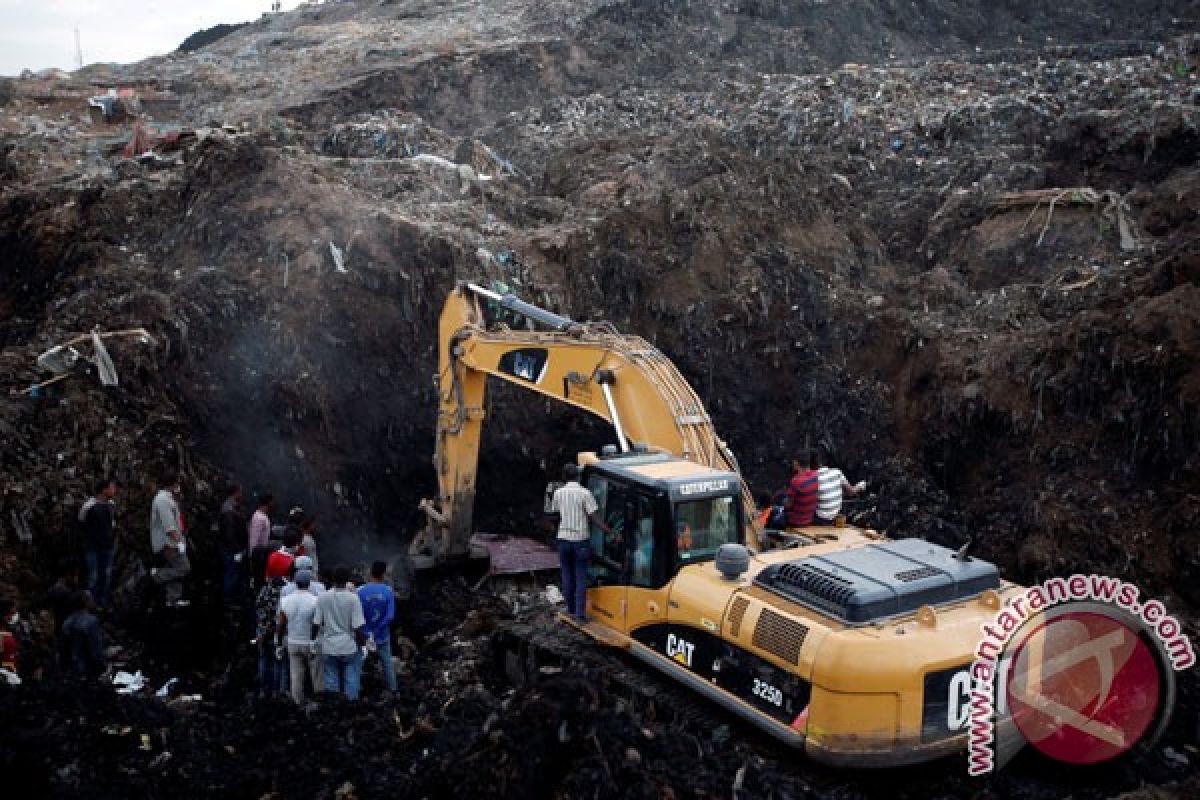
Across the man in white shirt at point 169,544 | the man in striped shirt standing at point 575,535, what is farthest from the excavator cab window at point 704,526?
the man in white shirt at point 169,544

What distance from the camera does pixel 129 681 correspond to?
9102 millimetres

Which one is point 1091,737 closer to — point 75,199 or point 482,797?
point 482,797

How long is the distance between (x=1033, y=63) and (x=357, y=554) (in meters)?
16.7

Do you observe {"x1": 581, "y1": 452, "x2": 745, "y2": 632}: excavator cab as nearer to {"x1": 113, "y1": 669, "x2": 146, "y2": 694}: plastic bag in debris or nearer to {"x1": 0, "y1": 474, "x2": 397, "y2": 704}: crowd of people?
{"x1": 0, "y1": 474, "x2": 397, "y2": 704}: crowd of people

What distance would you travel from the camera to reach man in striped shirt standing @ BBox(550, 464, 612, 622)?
7.62m

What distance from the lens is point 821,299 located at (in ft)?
47.3

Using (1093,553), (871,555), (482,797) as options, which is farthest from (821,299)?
(482,797)

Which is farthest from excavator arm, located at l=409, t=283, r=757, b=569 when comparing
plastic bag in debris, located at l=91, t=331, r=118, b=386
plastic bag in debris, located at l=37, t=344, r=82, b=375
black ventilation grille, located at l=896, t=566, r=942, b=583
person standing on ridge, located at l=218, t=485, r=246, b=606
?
plastic bag in debris, located at l=37, t=344, r=82, b=375

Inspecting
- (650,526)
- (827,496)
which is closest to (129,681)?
(650,526)

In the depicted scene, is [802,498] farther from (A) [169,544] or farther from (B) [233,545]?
(A) [169,544]

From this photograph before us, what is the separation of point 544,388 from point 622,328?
17.3ft

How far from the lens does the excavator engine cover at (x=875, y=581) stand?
6277 mm

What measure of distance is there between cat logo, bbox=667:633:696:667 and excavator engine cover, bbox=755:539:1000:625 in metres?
0.61

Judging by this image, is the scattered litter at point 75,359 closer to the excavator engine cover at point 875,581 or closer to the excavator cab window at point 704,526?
the excavator cab window at point 704,526
